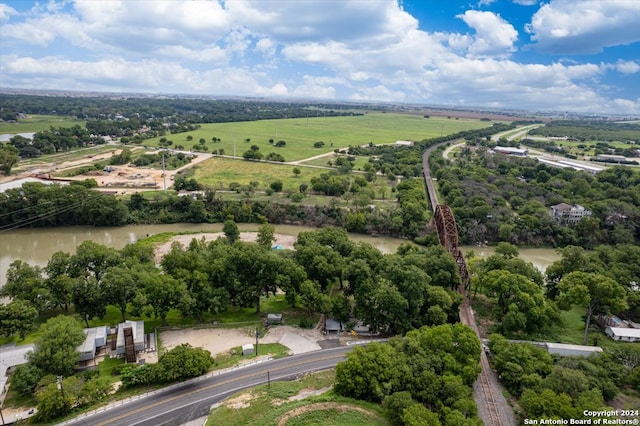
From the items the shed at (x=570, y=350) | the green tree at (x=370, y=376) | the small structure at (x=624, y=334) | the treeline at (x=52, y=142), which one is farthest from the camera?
the treeline at (x=52, y=142)

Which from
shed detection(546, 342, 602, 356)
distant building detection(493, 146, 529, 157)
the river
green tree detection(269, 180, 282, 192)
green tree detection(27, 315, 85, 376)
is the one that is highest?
distant building detection(493, 146, 529, 157)

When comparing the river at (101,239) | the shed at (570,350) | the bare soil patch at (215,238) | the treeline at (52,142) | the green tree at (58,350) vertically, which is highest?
the treeline at (52,142)

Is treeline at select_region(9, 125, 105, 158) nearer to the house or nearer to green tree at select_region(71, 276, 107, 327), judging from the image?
green tree at select_region(71, 276, 107, 327)

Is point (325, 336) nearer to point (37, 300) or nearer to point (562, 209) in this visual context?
point (37, 300)

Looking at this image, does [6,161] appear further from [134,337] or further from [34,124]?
[34,124]

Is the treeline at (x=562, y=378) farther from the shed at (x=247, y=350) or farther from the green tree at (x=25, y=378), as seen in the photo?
the green tree at (x=25, y=378)

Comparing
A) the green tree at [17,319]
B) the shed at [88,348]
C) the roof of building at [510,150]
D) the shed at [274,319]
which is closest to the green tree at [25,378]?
the shed at [88,348]

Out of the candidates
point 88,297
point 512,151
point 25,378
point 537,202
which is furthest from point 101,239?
point 512,151

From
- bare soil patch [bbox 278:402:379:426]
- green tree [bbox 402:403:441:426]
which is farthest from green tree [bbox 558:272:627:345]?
bare soil patch [bbox 278:402:379:426]
